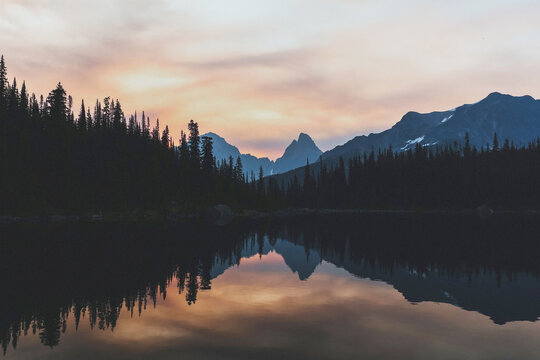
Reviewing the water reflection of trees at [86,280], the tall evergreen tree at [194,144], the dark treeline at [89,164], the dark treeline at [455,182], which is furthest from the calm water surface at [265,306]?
the dark treeline at [455,182]

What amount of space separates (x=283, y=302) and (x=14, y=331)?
405 inches

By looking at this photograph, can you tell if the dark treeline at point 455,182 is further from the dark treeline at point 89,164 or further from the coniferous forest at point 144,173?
the dark treeline at point 89,164

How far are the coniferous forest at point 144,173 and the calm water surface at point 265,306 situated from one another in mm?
60535

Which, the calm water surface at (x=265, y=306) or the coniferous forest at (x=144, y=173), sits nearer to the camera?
the calm water surface at (x=265, y=306)

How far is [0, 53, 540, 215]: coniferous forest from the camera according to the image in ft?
276

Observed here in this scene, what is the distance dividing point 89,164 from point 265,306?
93332mm

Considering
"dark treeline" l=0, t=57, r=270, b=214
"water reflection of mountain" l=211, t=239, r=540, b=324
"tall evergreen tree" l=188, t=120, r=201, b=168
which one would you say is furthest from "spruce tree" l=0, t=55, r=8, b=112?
"water reflection of mountain" l=211, t=239, r=540, b=324

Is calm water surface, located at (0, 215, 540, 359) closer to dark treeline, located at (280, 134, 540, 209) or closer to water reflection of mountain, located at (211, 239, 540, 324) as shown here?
water reflection of mountain, located at (211, 239, 540, 324)

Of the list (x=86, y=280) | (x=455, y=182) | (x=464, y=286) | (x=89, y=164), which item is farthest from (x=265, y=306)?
(x=455, y=182)

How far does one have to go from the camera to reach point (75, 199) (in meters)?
83.9

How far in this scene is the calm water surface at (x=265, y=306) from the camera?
1135 cm

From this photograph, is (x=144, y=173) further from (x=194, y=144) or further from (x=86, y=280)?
(x=86, y=280)

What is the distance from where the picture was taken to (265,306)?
1675 cm

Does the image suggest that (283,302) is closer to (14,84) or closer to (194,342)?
(194,342)
